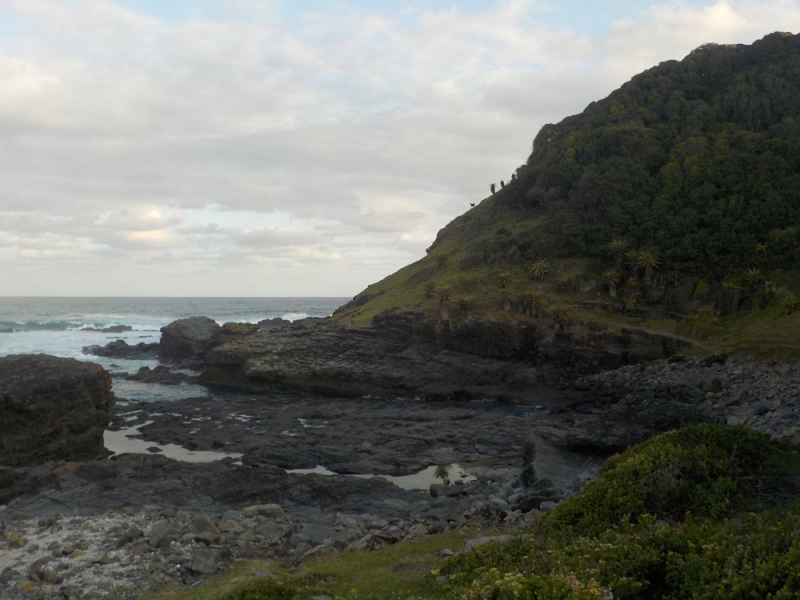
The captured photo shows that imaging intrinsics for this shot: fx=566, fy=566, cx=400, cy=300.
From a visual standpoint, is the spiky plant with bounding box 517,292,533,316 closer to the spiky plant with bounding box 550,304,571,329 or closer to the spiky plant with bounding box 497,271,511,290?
the spiky plant with bounding box 497,271,511,290

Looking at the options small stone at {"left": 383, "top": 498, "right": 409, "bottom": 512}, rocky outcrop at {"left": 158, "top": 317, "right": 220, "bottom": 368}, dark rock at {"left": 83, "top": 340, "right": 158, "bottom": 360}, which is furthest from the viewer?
dark rock at {"left": 83, "top": 340, "right": 158, "bottom": 360}

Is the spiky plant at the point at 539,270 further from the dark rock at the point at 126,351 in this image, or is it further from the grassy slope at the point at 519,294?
the dark rock at the point at 126,351

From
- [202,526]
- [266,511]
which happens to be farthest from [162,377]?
[202,526]

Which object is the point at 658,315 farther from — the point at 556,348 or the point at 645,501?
the point at 645,501

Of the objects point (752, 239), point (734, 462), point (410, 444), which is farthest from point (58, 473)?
point (752, 239)

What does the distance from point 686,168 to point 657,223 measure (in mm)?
11199

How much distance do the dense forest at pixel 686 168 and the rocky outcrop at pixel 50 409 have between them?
5023 centimetres

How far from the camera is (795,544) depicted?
9.62m

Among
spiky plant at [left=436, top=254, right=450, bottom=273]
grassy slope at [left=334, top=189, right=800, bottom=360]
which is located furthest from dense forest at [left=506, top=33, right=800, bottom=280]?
spiky plant at [left=436, top=254, right=450, bottom=273]

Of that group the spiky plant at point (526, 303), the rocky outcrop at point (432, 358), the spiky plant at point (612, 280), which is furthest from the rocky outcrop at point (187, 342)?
the spiky plant at point (612, 280)

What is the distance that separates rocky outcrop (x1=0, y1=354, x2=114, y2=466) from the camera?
29.5 metres

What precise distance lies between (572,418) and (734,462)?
24.4m

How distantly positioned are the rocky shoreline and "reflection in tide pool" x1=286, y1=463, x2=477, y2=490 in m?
0.15

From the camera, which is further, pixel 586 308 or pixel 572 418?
pixel 586 308
